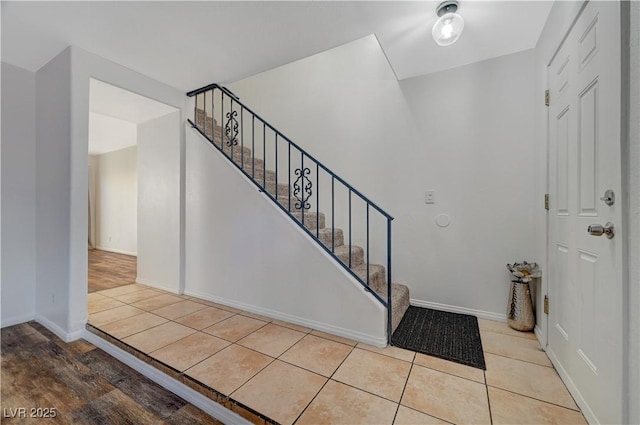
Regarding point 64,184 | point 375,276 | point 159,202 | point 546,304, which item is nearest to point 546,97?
point 546,304

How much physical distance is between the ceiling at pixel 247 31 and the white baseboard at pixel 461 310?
7.72ft

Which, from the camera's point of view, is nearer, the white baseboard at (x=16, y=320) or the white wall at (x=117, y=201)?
the white baseboard at (x=16, y=320)

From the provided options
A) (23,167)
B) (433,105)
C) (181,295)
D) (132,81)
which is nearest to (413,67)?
(433,105)

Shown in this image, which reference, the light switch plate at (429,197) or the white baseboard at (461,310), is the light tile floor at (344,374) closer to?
the white baseboard at (461,310)

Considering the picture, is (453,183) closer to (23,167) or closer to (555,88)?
(555,88)

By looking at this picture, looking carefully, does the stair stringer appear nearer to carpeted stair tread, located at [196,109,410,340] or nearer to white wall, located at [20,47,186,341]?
carpeted stair tread, located at [196,109,410,340]

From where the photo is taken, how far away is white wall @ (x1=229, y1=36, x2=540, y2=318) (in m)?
2.34

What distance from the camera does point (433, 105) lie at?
2.65m

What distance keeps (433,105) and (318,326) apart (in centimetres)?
240

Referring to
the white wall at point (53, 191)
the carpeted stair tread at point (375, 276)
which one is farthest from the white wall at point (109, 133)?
the carpeted stair tread at point (375, 276)

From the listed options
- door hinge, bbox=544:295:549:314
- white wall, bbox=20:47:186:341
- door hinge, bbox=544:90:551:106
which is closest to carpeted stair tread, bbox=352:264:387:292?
door hinge, bbox=544:295:549:314

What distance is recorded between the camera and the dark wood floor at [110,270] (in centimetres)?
361

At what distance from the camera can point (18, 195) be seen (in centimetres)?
249

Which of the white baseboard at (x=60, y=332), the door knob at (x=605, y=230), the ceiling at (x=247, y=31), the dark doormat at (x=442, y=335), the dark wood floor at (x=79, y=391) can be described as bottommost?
the dark wood floor at (x=79, y=391)
